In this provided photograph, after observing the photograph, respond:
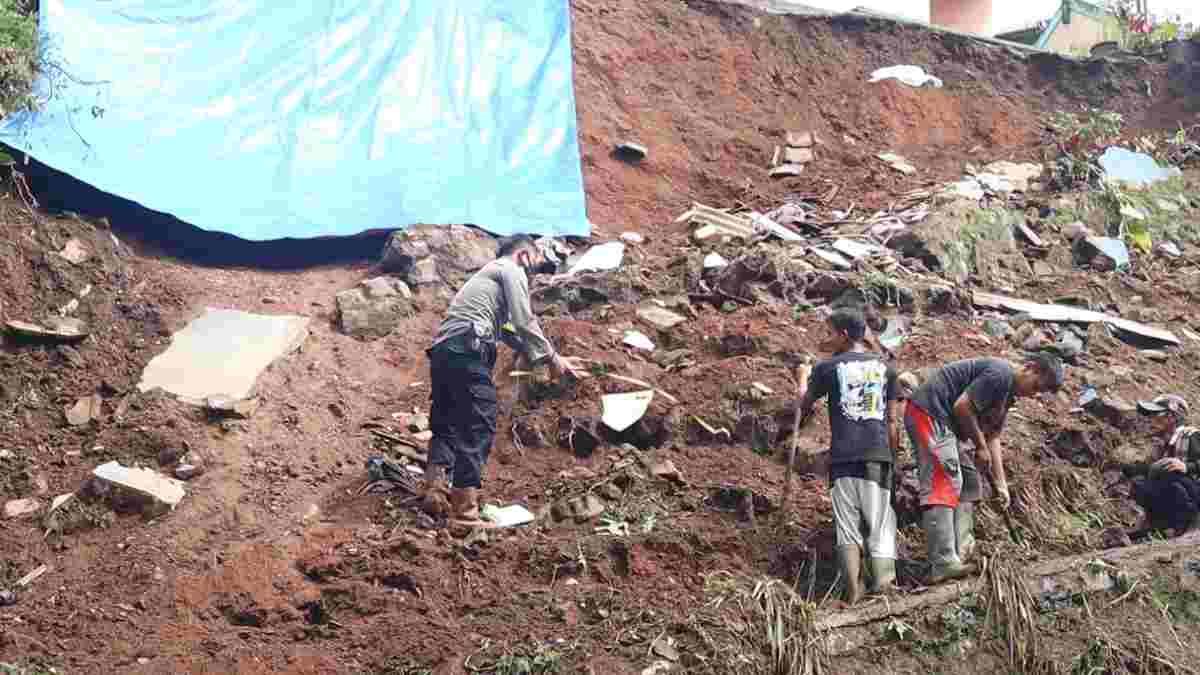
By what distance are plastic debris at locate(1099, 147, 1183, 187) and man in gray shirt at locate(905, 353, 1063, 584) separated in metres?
5.81

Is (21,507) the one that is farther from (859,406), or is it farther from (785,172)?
(785,172)

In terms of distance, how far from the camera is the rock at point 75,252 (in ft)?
27.4

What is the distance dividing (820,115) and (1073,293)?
147 inches

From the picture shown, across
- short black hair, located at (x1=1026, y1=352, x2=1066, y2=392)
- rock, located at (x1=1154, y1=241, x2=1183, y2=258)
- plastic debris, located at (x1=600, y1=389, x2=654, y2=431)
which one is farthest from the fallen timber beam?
rock, located at (x1=1154, y1=241, x2=1183, y2=258)

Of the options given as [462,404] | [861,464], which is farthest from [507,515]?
[861,464]

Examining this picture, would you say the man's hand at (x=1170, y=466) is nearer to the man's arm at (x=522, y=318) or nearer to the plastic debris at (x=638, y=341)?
the plastic debris at (x=638, y=341)

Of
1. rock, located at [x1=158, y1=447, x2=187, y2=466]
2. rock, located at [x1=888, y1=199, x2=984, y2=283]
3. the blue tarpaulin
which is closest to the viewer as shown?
rock, located at [x1=158, y1=447, x2=187, y2=466]

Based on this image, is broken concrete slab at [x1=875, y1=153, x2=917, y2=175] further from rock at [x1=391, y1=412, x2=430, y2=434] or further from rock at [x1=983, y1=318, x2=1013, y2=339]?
rock at [x1=391, y1=412, x2=430, y2=434]

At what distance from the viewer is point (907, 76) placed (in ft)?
43.7

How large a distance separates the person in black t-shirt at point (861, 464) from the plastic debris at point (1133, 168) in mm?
6214

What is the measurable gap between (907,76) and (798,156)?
204cm

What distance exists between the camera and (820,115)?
1274 centimetres

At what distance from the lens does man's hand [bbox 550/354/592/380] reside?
6.99m

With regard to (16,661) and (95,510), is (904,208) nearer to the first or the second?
(95,510)
